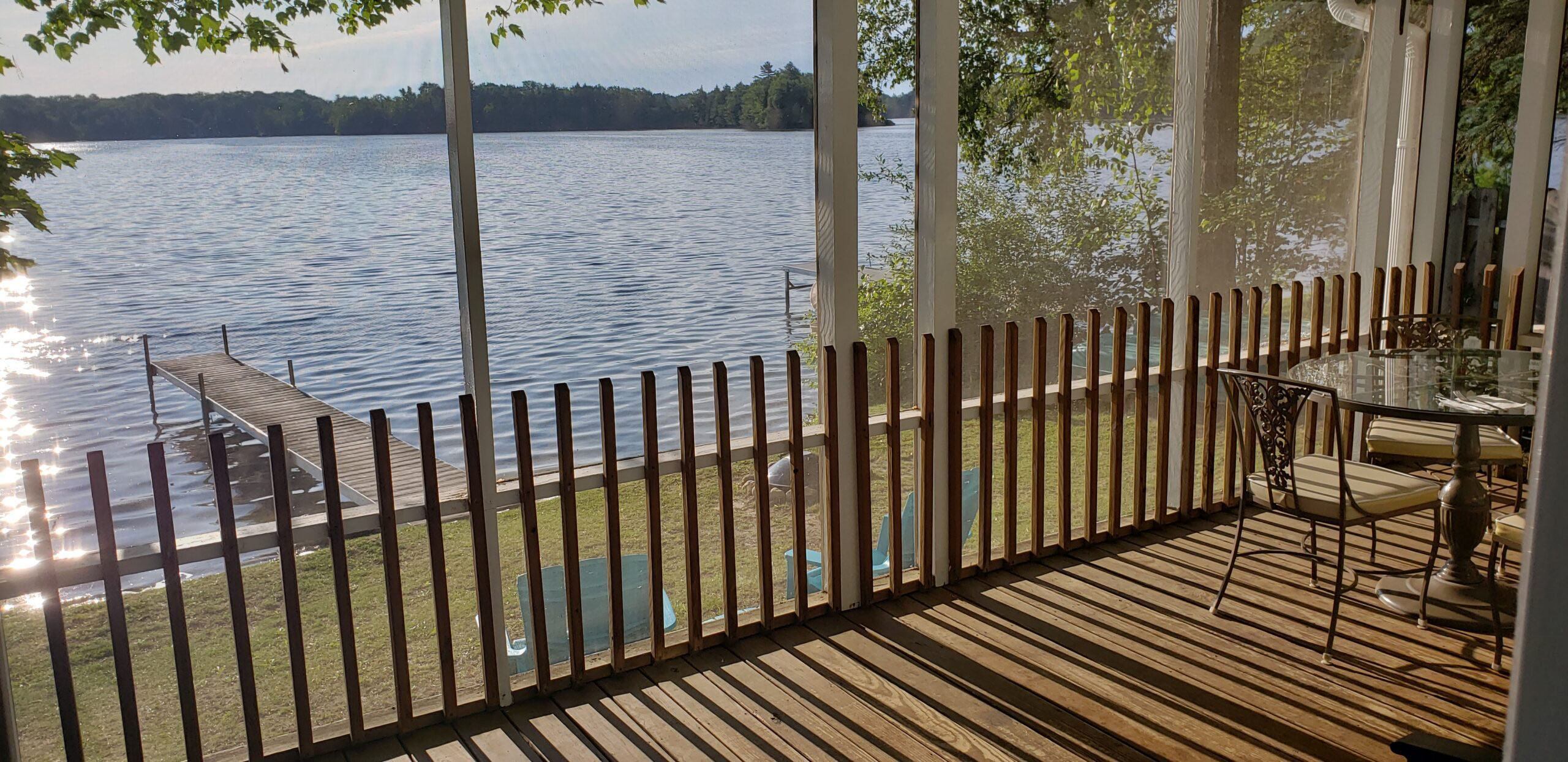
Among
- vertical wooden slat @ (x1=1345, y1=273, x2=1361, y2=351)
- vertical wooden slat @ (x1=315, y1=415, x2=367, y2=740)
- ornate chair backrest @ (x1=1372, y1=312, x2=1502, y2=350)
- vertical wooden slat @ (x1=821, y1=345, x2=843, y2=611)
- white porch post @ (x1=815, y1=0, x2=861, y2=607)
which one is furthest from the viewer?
vertical wooden slat @ (x1=1345, y1=273, x2=1361, y2=351)

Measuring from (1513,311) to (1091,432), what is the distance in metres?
2.83

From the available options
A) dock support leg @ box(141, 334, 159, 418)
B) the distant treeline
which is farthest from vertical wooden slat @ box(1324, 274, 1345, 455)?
dock support leg @ box(141, 334, 159, 418)

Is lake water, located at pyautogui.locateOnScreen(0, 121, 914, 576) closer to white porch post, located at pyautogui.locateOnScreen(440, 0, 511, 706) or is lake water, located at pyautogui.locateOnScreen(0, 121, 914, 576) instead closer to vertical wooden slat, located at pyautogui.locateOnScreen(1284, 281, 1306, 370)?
white porch post, located at pyautogui.locateOnScreen(440, 0, 511, 706)

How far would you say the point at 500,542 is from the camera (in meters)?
3.54

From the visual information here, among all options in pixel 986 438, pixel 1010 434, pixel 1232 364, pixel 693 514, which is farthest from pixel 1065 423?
pixel 693 514

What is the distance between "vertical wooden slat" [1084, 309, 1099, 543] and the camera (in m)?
4.63

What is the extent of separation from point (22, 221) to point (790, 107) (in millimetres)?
2314

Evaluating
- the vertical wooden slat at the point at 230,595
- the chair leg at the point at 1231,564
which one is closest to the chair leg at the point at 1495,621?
the chair leg at the point at 1231,564

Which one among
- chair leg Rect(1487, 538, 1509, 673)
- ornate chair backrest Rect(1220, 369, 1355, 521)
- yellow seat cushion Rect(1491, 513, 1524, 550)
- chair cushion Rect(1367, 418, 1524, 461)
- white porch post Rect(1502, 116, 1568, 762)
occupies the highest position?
white porch post Rect(1502, 116, 1568, 762)

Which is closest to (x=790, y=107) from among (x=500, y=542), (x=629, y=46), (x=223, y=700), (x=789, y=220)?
(x=789, y=220)

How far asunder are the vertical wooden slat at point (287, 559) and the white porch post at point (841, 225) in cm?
182

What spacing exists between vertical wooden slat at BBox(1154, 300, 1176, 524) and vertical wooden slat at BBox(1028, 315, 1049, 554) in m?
0.64

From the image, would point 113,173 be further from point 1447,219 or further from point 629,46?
point 1447,219

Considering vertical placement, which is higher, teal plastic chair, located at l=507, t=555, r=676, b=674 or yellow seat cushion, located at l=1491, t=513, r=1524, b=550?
yellow seat cushion, located at l=1491, t=513, r=1524, b=550
